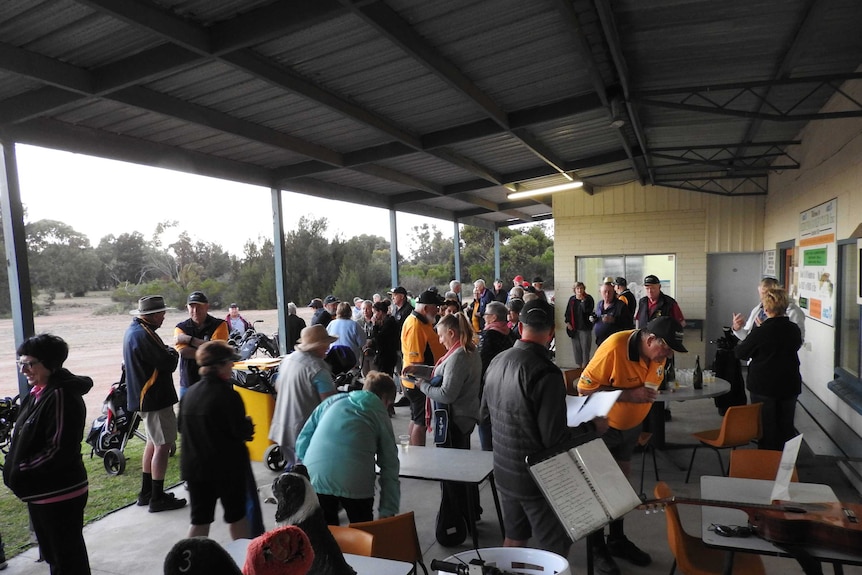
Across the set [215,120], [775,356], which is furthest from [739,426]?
[215,120]

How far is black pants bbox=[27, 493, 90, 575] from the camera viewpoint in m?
2.85

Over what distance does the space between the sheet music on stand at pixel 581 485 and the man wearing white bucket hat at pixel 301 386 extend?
6.80 ft

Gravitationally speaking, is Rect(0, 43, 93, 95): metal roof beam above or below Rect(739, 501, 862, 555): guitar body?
above

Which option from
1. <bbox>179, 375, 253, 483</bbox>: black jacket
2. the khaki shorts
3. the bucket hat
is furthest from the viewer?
the khaki shorts

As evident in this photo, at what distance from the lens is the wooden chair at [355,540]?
2.28m

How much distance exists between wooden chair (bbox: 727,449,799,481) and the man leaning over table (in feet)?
1.77

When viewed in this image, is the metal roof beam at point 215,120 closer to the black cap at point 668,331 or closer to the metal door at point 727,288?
the black cap at point 668,331

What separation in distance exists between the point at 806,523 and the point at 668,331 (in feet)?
4.08

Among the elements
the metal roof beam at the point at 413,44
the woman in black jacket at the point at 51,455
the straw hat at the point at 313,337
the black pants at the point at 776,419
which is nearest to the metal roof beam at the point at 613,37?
the metal roof beam at the point at 413,44

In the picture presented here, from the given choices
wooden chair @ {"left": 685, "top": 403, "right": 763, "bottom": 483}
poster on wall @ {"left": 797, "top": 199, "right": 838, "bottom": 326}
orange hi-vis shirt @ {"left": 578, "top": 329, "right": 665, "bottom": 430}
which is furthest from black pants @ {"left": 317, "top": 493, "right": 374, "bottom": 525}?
poster on wall @ {"left": 797, "top": 199, "right": 838, "bottom": 326}

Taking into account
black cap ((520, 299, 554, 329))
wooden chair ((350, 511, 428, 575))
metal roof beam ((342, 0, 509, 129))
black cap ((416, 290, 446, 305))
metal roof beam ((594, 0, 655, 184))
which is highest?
metal roof beam ((594, 0, 655, 184))

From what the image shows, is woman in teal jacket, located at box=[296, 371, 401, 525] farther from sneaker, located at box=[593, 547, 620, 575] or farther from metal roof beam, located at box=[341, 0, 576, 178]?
metal roof beam, located at box=[341, 0, 576, 178]

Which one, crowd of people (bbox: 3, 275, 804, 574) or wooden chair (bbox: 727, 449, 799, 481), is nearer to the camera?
crowd of people (bbox: 3, 275, 804, 574)

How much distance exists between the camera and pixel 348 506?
2857 mm
